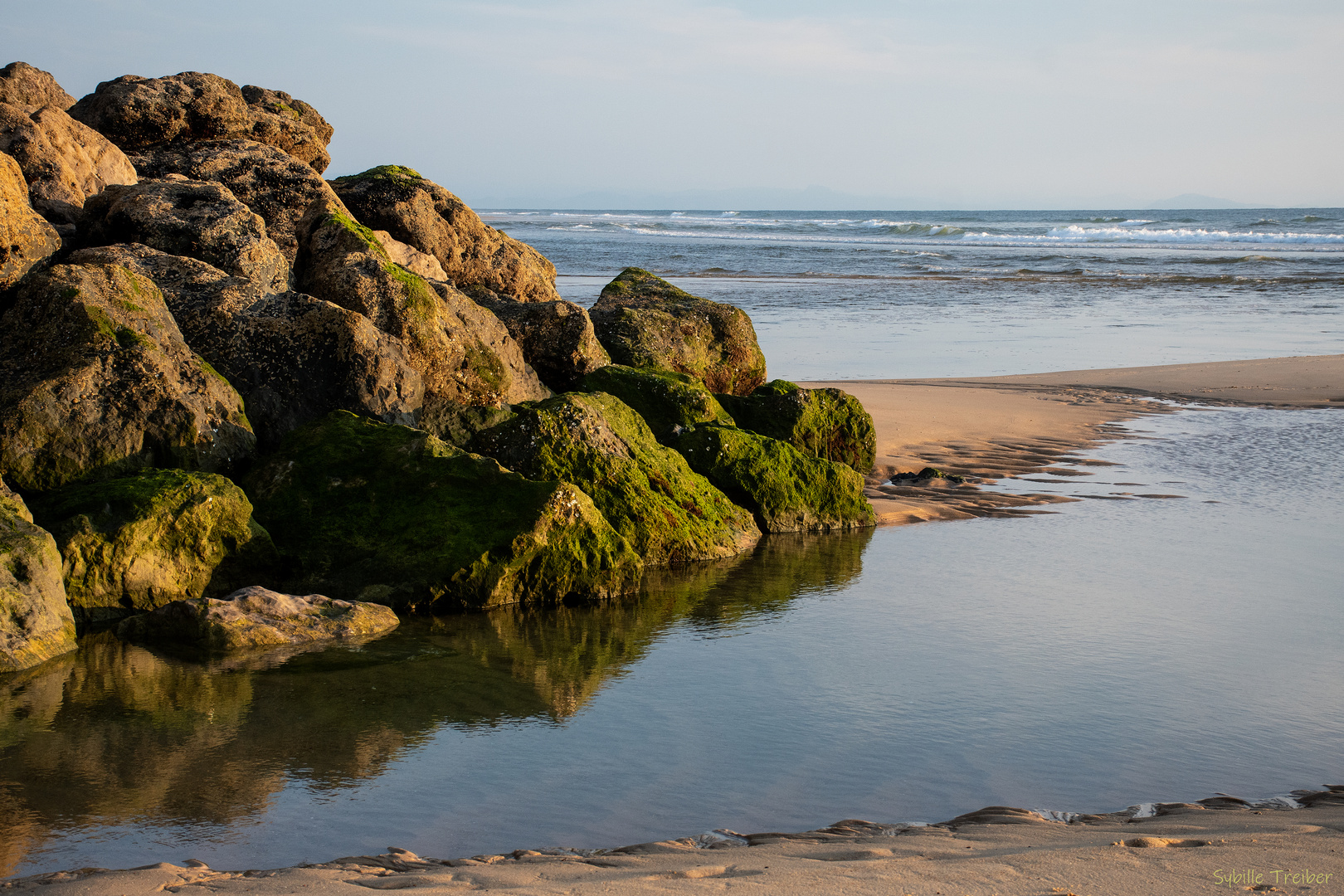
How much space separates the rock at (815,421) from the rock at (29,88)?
7.30m

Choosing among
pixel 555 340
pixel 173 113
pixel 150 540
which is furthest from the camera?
pixel 173 113

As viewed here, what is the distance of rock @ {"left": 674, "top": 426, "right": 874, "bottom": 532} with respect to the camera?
303 inches

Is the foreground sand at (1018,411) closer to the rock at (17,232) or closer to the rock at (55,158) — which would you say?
the rock at (17,232)

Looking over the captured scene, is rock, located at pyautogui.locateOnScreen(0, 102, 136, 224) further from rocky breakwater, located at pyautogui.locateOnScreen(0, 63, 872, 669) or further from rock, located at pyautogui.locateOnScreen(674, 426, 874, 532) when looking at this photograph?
rock, located at pyautogui.locateOnScreen(674, 426, 874, 532)

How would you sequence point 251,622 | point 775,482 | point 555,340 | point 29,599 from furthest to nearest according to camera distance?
1. point 555,340
2. point 775,482
3. point 251,622
4. point 29,599

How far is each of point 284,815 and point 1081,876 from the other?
2.42m

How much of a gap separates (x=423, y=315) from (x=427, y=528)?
2294 mm

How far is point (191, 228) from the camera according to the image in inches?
317

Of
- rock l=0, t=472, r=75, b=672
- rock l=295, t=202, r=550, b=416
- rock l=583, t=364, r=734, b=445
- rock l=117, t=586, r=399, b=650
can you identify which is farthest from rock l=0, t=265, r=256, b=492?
rock l=583, t=364, r=734, b=445

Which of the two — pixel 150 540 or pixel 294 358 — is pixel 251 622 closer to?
pixel 150 540

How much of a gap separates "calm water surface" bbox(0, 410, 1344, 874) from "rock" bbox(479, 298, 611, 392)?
305 centimetres

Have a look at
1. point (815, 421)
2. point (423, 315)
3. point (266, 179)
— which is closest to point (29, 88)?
point (266, 179)

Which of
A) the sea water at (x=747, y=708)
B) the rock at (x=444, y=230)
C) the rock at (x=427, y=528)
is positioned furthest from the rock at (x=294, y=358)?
the rock at (x=444, y=230)

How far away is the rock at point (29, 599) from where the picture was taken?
479 centimetres
